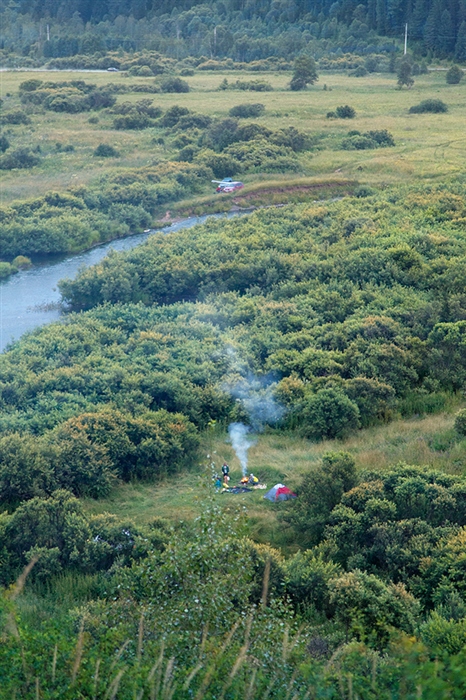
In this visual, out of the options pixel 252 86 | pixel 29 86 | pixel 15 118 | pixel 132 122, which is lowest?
pixel 132 122

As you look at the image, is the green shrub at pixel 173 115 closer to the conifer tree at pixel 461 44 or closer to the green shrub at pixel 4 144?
the green shrub at pixel 4 144

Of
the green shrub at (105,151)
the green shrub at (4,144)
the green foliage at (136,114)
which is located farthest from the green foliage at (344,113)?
the green shrub at (4,144)

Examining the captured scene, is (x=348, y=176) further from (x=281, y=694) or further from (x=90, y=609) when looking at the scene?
(x=281, y=694)

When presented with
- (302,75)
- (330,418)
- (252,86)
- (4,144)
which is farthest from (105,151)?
(330,418)

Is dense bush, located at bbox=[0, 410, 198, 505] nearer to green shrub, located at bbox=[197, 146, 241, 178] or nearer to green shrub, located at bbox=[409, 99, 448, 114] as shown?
green shrub, located at bbox=[197, 146, 241, 178]

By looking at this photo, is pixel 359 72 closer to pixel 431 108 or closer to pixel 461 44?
pixel 461 44
